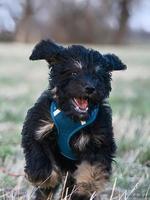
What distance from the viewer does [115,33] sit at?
207 feet

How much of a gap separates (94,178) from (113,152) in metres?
0.31

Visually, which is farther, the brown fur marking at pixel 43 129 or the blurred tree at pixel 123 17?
the blurred tree at pixel 123 17

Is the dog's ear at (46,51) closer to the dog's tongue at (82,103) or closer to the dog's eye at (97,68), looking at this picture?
the dog's eye at (97,68)

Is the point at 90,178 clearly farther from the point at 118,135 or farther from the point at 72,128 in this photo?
the point at 118,135

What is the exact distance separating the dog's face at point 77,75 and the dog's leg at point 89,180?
1.38 feet

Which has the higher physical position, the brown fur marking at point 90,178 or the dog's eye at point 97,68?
the dog's eye at point 97,68

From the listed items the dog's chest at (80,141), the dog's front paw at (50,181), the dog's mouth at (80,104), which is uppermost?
the dog's mouth at (80,104)

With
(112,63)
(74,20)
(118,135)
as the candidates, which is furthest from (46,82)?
(74,20)

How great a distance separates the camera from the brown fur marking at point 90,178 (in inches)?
227

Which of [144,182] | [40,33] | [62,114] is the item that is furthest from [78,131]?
[40,33]

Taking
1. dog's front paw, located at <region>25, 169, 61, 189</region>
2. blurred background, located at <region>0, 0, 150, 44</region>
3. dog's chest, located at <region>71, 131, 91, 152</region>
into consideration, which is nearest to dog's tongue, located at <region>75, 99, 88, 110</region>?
dog's chest, located at <region>71, 131, 91, 152</region>

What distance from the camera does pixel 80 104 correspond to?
5.74 meters

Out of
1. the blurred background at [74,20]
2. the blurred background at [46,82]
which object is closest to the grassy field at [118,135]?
the blurred background at [46,82]

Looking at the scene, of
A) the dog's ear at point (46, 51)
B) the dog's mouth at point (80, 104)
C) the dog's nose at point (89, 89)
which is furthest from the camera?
the dog's ear at point (46, 51)
